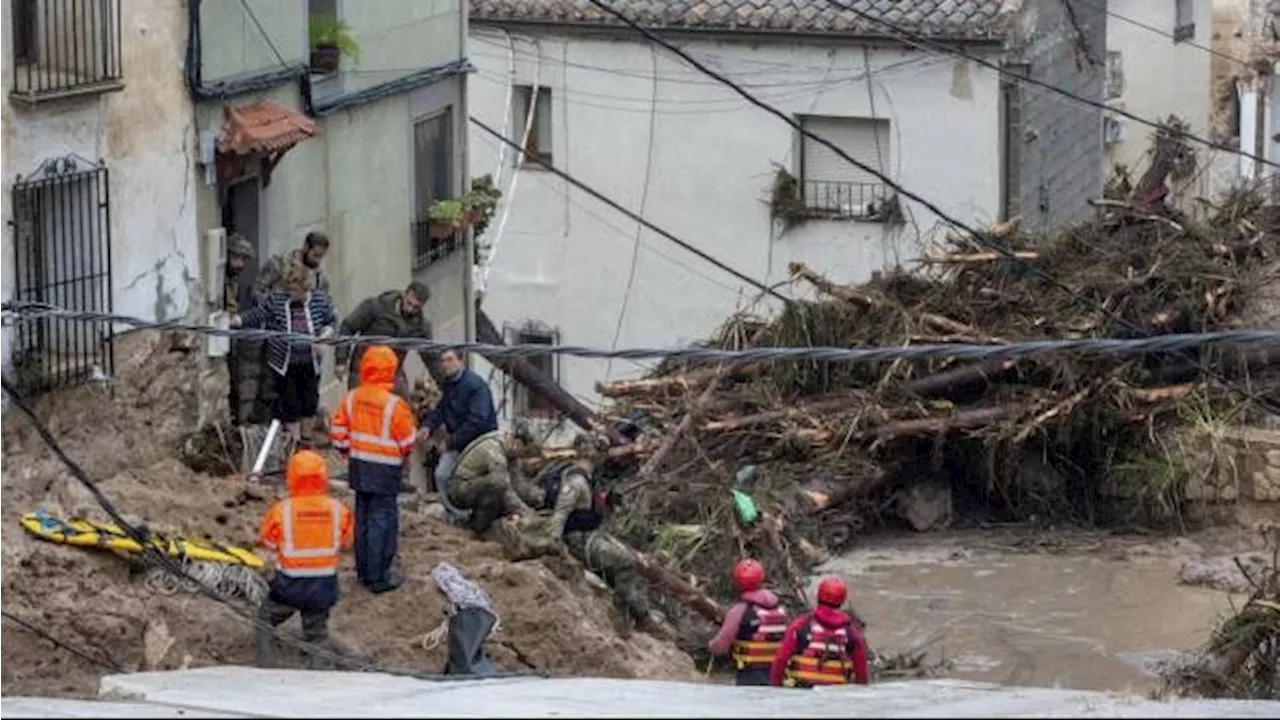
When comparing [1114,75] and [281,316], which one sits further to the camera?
[1114,75]

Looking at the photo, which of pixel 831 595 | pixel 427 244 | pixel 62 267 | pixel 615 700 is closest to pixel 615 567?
pixel 62 267

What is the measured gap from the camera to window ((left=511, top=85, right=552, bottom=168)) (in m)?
32.7

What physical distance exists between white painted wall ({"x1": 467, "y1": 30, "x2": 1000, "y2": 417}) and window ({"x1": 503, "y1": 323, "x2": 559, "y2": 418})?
13cm

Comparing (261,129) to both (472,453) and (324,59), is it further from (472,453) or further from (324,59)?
(472,453)

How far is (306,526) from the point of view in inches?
630

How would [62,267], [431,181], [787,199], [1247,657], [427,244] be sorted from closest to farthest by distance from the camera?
[1247,657], [62,267], [427,244], [431,181], [787,199]

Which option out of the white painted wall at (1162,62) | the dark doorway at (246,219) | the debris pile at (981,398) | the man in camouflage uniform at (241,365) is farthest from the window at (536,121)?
the man in camouflage uniform at (241,365)

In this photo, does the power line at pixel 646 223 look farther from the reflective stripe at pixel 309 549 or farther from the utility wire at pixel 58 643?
the utility wire at pixel 58 643

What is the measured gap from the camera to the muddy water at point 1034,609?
20016 millimetres

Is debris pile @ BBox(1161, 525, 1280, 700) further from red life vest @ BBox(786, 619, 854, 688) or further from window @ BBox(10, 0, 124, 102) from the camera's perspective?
window @ BBox(10, 0, 124, 102)

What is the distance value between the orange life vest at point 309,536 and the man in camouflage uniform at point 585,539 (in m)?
2.66

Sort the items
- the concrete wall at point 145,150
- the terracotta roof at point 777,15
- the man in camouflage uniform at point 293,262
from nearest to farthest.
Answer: the concrete wall at point 145,150 → the man in camouflage uniform at point 293,262 → the terracotta roof at point 777,15

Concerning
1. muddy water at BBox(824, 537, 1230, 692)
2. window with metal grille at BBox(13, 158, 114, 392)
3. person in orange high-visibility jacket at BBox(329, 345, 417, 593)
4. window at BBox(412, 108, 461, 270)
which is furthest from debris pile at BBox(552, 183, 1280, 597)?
person in orange high-visibility jacket at BBox(329, 345, 417, 593)

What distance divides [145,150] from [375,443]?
344cm
